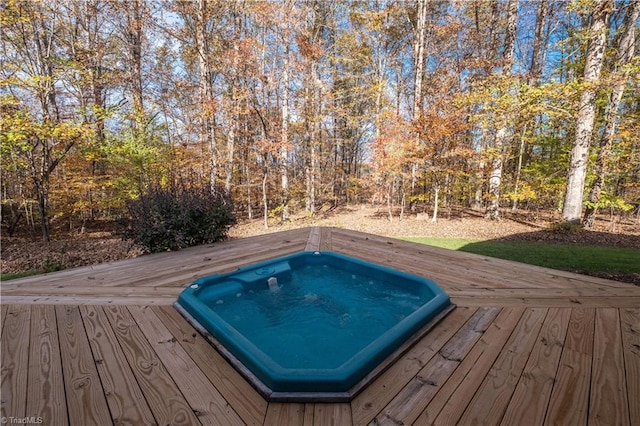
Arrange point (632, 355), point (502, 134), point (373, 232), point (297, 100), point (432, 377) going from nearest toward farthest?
point (432, 377)
point (632, 355)
point (373, 232)
point (502, 134)
point (297, 100)

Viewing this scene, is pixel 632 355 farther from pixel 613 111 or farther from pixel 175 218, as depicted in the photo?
pixel 613 111

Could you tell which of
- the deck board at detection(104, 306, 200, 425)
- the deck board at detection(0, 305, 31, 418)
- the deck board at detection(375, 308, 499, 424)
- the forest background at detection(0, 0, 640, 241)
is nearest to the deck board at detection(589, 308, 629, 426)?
the deck board at detection(375, 308, 499, 424)

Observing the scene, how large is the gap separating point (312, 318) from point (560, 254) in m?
4.15

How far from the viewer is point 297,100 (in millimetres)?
8969

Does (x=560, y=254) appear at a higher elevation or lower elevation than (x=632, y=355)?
lower

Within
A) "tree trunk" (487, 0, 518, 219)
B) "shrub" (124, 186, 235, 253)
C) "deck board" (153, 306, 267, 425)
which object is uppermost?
"tree trunk" (487, 0, 518, 219)

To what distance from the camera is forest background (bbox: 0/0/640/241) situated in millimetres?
5523

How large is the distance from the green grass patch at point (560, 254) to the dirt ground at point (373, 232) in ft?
1.18

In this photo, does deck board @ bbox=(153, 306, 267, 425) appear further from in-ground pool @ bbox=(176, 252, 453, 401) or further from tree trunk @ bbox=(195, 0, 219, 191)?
tree trunk @ bbox=(195, 0, 219, 191)

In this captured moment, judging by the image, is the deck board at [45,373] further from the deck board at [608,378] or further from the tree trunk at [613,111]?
the tree trunk at [613,111]

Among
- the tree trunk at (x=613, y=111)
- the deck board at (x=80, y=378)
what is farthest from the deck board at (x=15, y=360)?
the tree trunk at (x=613, y=111)

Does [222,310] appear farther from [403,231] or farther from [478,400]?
[403,231]

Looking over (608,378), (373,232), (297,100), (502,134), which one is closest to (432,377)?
(608,378)

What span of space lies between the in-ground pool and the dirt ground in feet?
7.12
